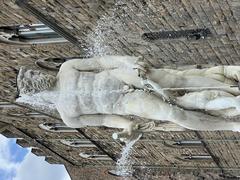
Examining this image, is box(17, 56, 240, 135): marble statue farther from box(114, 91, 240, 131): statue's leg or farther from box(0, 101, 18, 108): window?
box(0, 101, 18, 108): window

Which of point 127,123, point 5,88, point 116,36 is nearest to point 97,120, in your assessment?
point 127,123

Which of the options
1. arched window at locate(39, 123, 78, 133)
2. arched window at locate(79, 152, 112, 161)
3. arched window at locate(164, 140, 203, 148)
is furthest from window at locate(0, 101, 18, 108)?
arched window at locate(164, 140, 203, 148)

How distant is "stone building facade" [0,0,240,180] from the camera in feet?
37.1

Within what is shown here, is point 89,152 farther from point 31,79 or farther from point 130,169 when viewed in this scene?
point 31,79

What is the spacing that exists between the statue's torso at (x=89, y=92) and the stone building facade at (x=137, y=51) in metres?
1.77

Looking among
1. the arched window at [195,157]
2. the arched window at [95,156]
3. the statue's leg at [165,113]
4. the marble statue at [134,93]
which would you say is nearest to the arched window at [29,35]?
the marble statue at [134,93]

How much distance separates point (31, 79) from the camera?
25.3ft

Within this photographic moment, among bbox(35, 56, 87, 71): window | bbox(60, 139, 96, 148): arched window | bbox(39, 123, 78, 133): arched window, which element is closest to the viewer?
bbox(35, 56, 87, 71): window

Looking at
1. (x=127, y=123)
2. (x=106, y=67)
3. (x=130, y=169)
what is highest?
(x=130, y=169)

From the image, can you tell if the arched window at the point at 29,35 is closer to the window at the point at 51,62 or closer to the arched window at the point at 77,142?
the window at the point at 51,62

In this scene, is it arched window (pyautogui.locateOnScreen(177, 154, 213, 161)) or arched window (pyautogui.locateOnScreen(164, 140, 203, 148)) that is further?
arched window (pyautogui.locateOnScreen(177, 154, 213, 161))

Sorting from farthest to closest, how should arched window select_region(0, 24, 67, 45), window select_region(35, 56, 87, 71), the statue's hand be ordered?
window select_region(35, 56, 87, 71), arched window select_region(0, 24, 67, 45), the statue's hand

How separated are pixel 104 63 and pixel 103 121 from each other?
722 millimetres

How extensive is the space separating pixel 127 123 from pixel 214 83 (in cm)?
116
